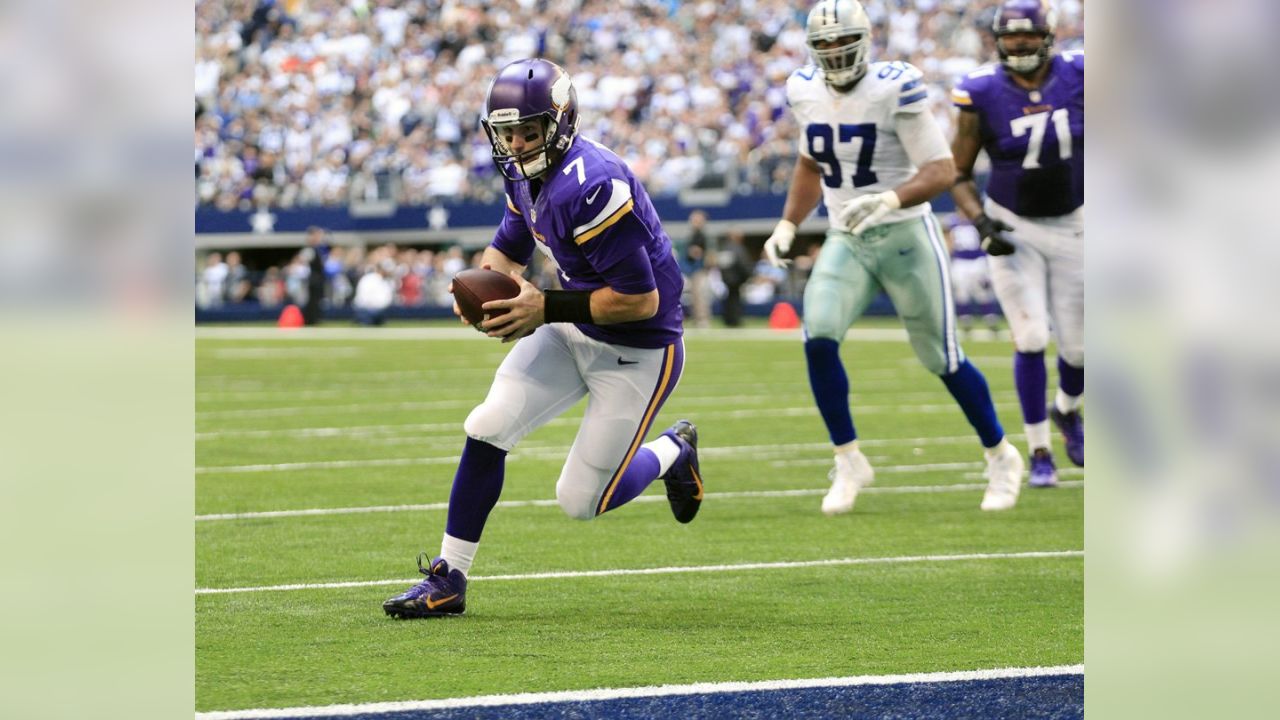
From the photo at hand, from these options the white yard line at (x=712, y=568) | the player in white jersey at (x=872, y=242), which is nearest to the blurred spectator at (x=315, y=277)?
the player in white jersey at (x=872, y=242)

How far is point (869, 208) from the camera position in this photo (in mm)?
6746

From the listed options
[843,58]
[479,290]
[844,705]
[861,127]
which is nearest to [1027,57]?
[861,127]

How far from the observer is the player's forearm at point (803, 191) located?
7.40 metres

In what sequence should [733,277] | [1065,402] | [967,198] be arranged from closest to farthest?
[967,198]
[1065,402]
[733,277]

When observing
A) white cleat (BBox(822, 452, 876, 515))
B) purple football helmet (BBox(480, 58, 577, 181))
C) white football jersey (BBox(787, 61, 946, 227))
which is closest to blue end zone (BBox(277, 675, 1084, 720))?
purple football helmet (BBox(480, 58, 577, 181))

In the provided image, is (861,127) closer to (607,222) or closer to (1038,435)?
(1038,435)

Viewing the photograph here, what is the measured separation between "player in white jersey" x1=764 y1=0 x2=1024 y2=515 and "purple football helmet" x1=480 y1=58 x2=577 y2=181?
2357 millimetres

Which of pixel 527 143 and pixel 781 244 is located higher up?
pixel 527 143

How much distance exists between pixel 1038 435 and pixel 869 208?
5.65 feet

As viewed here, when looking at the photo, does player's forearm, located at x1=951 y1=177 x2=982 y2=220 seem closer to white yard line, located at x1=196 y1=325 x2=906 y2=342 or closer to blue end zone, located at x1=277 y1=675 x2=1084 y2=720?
blue end zone, located at x1=277 y1=675 x2=1084 y2=720

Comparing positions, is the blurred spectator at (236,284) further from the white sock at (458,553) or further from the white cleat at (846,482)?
the white sock at (458,553)

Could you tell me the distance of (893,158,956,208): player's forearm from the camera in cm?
677

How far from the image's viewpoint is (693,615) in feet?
15.8
